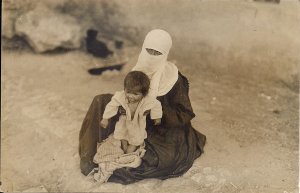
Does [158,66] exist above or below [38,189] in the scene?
above

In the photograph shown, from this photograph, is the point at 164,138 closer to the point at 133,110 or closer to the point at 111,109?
the point at 133,110

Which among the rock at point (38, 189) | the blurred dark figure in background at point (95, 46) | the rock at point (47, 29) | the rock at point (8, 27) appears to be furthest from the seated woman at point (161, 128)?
the rock at point (8, 27)

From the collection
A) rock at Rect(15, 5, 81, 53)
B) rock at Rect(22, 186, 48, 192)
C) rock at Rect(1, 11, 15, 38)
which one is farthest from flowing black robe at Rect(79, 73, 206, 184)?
rock at Rect(1, 11, 15, 38)

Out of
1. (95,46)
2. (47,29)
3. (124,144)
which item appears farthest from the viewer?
(47,29)

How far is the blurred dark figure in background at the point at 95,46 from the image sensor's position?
4.95m

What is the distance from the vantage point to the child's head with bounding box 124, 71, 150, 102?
3.87 metres

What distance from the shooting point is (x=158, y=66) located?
12.9ft

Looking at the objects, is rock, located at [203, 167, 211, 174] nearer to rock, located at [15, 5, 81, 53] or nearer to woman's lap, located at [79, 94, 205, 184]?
woman's lap, located at [79, 94, 205, 184]

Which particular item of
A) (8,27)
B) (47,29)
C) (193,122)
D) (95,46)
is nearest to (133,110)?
(193,122)

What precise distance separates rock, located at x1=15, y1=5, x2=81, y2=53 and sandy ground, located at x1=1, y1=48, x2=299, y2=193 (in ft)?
0.50

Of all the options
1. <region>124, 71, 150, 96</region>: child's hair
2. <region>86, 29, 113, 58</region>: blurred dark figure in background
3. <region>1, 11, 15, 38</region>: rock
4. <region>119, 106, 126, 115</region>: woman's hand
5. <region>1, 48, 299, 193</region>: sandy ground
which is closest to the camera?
<region>124, 71, 150, 96</region>: child's hair

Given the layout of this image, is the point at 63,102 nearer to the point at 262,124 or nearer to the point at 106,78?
the point at 106,78

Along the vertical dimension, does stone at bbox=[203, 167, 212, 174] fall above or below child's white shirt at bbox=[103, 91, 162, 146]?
below

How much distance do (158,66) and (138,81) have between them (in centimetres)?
18
